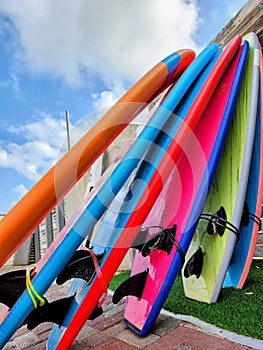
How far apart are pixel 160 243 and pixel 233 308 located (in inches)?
18.1

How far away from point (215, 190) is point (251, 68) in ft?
2.45

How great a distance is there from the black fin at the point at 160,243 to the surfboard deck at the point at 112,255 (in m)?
0.07

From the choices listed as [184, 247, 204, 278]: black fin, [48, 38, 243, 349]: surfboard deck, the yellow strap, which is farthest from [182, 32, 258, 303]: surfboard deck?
the yellow strap

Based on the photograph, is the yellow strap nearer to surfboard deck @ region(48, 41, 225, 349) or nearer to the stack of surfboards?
the stack of surfboards

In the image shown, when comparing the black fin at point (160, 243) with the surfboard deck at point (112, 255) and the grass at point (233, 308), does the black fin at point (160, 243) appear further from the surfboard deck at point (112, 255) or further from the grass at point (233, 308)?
the grass at point (233, 308)

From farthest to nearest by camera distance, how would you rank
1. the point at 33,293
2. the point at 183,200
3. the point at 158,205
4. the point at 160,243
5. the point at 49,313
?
the point at 158,205 < the point at 183,200 < the point at 160,243 < the point at 49,313 < the point at 33,293

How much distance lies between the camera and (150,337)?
3.94 feet

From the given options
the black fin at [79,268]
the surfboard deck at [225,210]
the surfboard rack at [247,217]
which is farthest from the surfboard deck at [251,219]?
the black fin at [79,268]

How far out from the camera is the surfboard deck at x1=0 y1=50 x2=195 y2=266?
3.05 feet

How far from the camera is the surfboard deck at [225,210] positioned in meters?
1.46

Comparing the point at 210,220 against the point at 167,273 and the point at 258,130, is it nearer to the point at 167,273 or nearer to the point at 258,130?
the point at 167,273

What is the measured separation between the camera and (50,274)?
100cm

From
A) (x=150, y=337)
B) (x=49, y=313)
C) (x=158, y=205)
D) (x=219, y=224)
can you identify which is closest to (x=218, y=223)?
(x=219, y=224)

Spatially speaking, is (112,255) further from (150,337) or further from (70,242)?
(150,337)
